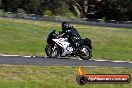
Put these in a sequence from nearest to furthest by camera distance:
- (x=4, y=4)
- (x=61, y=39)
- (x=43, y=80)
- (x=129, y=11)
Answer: (x=43, y=80), (x=61, y=39), (x=129, y=11), (x=4, y=4)

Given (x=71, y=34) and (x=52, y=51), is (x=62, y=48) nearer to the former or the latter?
(x=52, y=51)

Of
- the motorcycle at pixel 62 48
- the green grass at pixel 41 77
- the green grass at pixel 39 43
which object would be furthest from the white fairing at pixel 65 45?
the green grass at pixel 41 77

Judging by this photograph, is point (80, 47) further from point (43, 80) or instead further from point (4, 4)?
point (4, 4)

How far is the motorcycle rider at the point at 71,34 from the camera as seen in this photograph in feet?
78.6

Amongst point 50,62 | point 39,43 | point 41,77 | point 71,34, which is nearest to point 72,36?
point 71,34

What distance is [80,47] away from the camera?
962 inches

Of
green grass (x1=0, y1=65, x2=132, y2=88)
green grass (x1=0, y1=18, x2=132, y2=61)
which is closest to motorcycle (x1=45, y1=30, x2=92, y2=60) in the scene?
green grass (x1=0, y1=18, x2=132, y2=61)

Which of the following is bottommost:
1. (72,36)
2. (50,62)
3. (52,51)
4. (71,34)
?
(50,62)

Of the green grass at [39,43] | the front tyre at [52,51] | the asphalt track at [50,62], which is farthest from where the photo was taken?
the green grass at [39,43]

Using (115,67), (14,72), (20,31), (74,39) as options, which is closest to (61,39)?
(74,39)

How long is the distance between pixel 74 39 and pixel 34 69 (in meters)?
5.82

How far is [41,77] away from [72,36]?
658cm

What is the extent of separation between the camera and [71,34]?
24.0 meters

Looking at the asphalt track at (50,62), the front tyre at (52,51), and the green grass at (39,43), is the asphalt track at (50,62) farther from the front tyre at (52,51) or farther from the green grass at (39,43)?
the green grass at (39,43)
